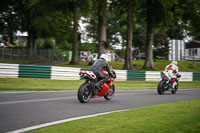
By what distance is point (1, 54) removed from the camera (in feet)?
138

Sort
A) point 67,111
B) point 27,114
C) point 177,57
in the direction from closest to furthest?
point 27,114, point 67,111, point 177,57

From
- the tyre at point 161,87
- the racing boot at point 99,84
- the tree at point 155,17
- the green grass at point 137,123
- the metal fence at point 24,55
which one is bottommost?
the green grass at point 137,123

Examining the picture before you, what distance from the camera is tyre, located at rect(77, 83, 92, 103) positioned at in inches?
408

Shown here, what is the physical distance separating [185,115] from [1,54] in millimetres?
37190

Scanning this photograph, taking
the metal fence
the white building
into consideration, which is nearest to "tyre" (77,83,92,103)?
the metal fence

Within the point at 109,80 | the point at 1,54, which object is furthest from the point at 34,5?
the point at 109,80

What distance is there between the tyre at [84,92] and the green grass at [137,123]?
227 centimetres

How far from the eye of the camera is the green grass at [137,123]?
6.10m

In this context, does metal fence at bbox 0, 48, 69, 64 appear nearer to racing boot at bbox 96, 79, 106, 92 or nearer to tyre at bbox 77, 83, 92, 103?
racing boot at bbox 96, 79, 106, 92

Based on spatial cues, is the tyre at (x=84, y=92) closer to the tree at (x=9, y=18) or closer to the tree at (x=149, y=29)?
the tree at (x=149, y=29)

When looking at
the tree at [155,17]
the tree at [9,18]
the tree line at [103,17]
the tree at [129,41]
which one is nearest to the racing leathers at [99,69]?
the tree line at [103,17]

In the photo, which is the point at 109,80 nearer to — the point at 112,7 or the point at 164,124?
the point at 164,124

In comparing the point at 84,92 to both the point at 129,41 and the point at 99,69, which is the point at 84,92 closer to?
the point at 99,69

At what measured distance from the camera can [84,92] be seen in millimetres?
10516
